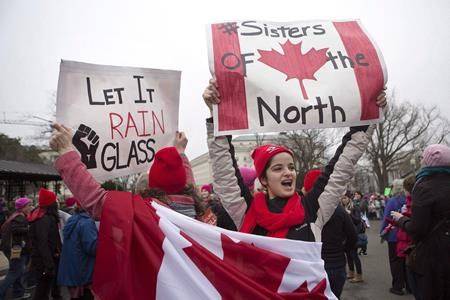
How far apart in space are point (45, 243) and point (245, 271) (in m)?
5.58

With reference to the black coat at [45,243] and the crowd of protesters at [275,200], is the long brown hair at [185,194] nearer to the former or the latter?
the crowd of protesters at [275,200]

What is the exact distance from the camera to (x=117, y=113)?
3.42 metres

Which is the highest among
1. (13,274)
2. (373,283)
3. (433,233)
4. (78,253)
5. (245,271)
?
(245,271)

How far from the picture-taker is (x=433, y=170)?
3676 millimetres

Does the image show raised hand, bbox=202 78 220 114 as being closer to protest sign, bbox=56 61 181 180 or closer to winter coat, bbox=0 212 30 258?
protest sign, bbox=56 61 181 180

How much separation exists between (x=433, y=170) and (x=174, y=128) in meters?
2.44

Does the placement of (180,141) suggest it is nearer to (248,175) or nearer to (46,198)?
(248,175)

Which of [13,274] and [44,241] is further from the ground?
[44,241]

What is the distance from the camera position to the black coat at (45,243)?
22.0 feet

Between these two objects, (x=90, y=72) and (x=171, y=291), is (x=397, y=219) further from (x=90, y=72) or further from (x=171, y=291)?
(x=90, y=72)

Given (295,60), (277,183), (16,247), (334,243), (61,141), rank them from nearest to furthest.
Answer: (61,141) → (277,183) → (295,60) → (334,243) → (16,247)

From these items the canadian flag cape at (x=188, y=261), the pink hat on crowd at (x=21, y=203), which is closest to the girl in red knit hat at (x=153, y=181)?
the canadian flag cape at (x=188, y=261)

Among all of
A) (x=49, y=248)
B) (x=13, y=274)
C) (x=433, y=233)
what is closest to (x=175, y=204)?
(x=433, y=233)

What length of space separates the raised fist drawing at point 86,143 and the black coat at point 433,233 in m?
2.88
